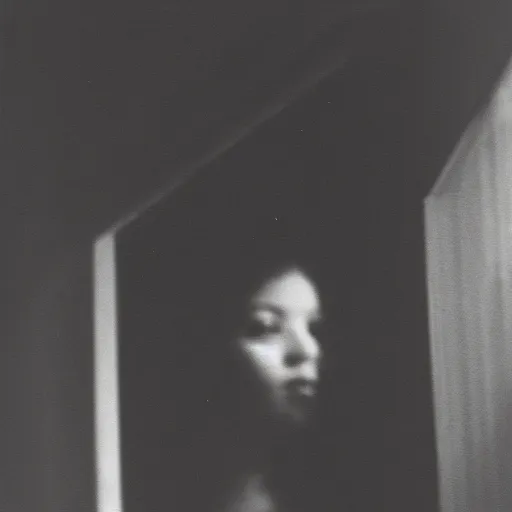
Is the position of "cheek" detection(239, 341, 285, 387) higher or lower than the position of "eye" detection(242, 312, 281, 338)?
lower

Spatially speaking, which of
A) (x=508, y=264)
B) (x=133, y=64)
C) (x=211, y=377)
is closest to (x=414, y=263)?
(x=508, y=264)

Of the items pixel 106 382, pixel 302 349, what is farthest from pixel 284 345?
pixel 106 382

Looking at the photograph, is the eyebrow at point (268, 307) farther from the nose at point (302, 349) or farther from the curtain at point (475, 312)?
the curtain at point (475, 312)

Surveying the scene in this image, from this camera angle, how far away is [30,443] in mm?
591

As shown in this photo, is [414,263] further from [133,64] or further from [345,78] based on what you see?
[133,64]

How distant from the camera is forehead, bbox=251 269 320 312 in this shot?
2.00 feet

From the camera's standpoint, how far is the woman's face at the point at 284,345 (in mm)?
607

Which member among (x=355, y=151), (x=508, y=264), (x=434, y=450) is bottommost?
(x=434, y=450)

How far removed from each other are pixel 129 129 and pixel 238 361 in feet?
0.74

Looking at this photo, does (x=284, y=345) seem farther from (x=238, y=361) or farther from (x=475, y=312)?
(x=475, y=312)

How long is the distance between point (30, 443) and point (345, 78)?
0.41 metres

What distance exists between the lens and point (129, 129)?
63cm

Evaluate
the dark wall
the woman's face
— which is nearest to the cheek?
the woman's face

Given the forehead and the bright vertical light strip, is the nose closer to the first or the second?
the forehead
